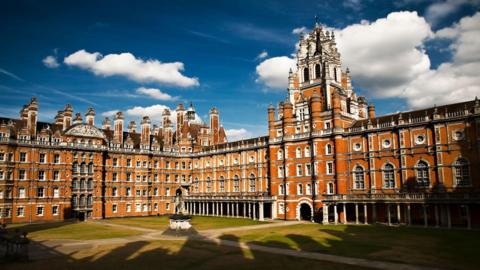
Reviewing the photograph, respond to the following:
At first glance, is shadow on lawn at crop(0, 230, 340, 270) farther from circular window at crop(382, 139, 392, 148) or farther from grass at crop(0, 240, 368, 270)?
circular window at crop(382, 139, 392, 148)

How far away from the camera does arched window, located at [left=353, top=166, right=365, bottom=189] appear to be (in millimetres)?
57562

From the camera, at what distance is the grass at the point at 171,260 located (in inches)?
1040

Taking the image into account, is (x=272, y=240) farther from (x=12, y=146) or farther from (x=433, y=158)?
(x=12, y=146)

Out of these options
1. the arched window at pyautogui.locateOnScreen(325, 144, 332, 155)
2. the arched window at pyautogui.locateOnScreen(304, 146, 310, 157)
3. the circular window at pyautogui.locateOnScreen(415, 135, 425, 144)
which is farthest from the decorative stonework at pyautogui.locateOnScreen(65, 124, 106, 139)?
the circular window at pyautogui.locateOnScreen(415, 135, 425, 144)

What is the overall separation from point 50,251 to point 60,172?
39.8 meters

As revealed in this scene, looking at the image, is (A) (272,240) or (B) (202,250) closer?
(B) (202,250)

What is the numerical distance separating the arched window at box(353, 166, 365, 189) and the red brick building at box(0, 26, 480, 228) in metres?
0.16

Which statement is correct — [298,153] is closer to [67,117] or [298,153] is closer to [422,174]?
[422,174]

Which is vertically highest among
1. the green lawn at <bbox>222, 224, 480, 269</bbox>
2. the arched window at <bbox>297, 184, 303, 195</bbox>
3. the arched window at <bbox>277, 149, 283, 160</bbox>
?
the arched window at <bbox>277, 149, 283, 160</bbox>

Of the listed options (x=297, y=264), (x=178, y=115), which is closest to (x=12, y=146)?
(x=178, y=115)

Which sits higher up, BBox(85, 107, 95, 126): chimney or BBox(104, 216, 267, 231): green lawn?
BBox(85, 107, 95, 126): chimney

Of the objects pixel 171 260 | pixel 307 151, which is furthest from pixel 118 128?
pixel 171 260

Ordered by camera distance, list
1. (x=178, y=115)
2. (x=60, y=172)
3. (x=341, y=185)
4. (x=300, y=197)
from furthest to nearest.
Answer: (x=178, y=115), (x=60, y=172), (x=300, y=197), (x=341, y=185)

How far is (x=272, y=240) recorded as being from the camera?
128ft
